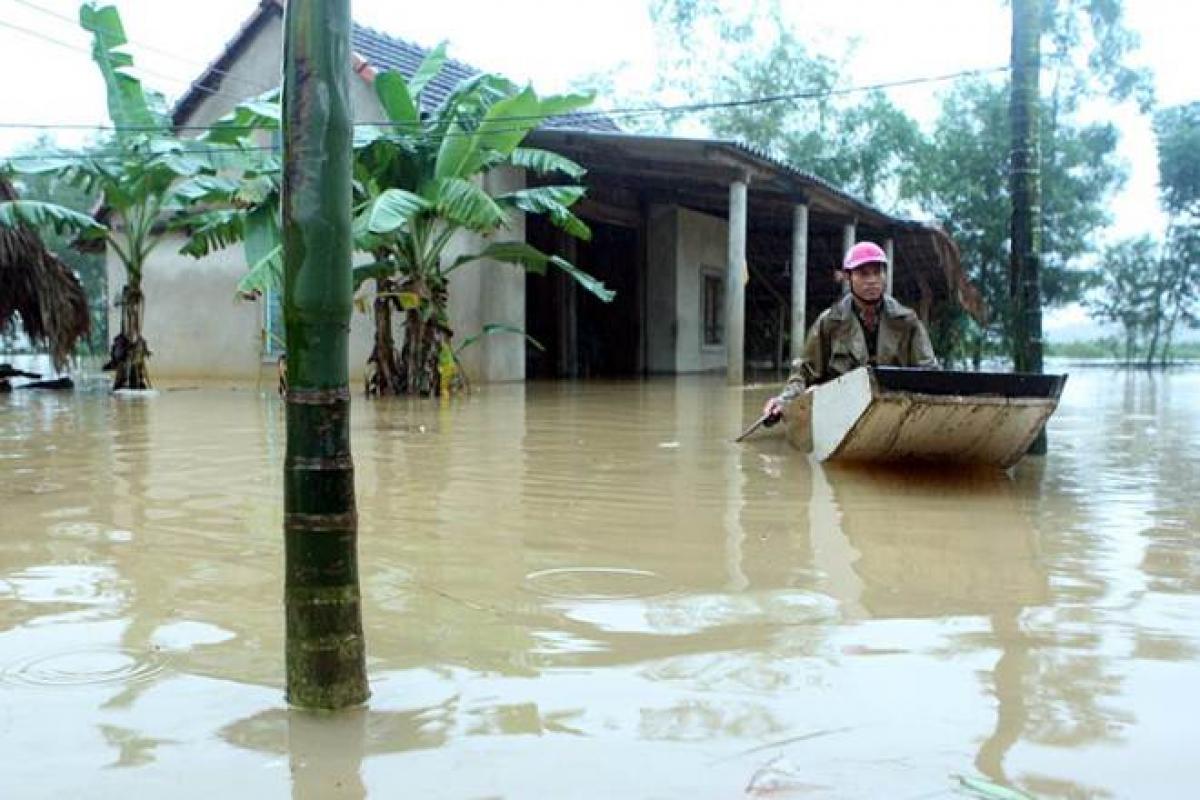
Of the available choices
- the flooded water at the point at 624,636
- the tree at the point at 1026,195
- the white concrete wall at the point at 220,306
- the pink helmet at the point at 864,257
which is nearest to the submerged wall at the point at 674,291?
the white concrete wall at the point at 220,306

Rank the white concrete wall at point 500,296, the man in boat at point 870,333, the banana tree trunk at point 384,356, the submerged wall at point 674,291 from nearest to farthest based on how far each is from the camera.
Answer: the man in boat at point 870,333 < the banana tree trunk at point 384,356 < the white concrete wall at point 500,296 < the submerged wall at point 674,291

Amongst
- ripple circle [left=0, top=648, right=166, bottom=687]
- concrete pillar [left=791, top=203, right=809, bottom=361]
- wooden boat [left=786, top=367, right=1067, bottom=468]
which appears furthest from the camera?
concrete pillar [left=791, top=203, right=809, bottom=361]

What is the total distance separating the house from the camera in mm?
14094

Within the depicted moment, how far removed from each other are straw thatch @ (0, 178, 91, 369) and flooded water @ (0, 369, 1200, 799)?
9.17 meters

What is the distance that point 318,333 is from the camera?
6.89 feet

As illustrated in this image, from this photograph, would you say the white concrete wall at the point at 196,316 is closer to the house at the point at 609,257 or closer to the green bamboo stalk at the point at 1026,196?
the house at the point at 609,257

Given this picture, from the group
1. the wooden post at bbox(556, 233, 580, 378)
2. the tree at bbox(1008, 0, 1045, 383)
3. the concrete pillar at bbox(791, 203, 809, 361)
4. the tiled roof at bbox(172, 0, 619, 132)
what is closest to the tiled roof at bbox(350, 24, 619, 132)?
the tiled roof at bbox(172, 0, 619, 132)

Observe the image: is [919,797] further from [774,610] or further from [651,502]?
[651,502]

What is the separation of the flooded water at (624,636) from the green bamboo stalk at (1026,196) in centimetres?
150

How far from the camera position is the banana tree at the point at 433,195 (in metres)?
10.4

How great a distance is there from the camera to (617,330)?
63.5ft

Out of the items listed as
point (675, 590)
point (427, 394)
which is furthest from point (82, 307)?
point (675, 590)

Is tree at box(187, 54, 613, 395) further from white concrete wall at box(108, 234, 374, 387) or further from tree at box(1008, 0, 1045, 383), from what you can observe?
tree at box(1008, 0, 1045, 383)

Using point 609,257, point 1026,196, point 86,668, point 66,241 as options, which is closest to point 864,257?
point 1026,196
